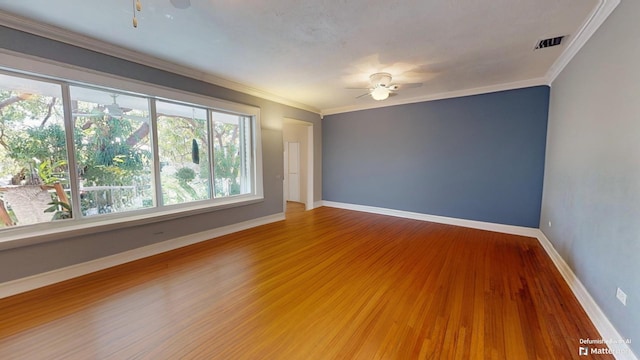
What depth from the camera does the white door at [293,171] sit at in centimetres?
746

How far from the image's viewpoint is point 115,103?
119 inches

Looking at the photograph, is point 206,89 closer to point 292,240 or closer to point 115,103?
point 115,103

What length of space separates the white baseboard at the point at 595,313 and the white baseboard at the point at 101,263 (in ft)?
15.1

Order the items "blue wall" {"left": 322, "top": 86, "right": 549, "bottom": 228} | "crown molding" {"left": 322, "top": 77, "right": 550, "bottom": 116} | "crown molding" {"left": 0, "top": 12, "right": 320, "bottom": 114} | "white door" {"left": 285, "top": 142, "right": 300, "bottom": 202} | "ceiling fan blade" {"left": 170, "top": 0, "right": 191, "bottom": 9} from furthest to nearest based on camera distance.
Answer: "white door" {"left": 285, "top": 142, "right": 300, "bottom": 202}, "blue wall" {"left": 322, "top": 86, "right": 549, "bottom": 228}, "crown molding" {"left": 322, "top": 77, "right": 550, "bottom": 116}, "crown molding" {"left": 0, "top": 12, "right": 320, "bottom": 114}, "ceiling fan blade" {"left": 170, "top": 0, "right": 191, "bottom": 9}

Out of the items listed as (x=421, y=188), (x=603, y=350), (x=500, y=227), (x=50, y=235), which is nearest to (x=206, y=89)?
(x=50, y=235)

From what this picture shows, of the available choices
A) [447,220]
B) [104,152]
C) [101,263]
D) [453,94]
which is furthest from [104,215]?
[453,94]

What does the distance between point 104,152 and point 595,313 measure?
17.9ft

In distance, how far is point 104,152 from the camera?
2.95 metres

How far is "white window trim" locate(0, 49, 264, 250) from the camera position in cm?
229

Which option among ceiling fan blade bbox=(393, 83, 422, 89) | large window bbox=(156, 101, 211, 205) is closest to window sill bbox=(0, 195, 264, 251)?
large window bbox=(156, 101, 211, 205)

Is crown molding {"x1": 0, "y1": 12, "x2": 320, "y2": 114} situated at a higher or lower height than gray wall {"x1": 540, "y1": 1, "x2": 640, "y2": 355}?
higher

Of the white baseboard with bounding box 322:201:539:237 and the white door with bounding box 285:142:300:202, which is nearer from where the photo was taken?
the white baseboard with bounding box 322:201:539:237

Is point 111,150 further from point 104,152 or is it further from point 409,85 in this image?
point 409,85

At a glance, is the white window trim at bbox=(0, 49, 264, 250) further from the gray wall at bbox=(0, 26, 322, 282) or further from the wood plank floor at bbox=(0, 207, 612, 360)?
the wood plank floor at bbox=(0, 207, 612, 360)
